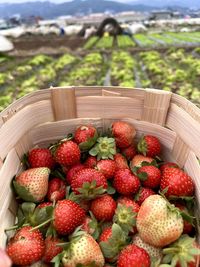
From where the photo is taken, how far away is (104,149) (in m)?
1.30

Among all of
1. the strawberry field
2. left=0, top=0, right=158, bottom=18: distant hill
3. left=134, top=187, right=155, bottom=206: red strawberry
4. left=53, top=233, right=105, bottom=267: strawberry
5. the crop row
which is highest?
left=53, top=233, right=105, bottom=267: strawberry

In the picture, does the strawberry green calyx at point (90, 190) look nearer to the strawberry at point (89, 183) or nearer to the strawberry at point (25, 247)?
the strawberry at point (89, 183)

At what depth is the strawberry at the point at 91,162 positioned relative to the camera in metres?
1.27

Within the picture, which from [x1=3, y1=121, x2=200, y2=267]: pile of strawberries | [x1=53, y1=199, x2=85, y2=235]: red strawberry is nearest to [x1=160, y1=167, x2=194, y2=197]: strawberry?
[x1=3, y1=121, x2=200, y2=267]: pile of strawberries

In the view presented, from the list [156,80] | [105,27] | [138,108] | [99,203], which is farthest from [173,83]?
[105,27]

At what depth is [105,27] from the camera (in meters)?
17.1

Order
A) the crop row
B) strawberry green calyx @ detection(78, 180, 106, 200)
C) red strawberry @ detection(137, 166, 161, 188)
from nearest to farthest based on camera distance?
strawberry green calyx @ detection(78, 180, 106, 200)
red strawberry @ detection(137, 166, 161, 188)
the crop row

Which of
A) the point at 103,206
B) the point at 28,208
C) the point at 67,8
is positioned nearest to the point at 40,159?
the point at 28,208

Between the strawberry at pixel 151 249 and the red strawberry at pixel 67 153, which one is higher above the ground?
the red strawberry at pixel 67 153

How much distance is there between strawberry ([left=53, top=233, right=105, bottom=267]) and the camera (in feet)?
3.03

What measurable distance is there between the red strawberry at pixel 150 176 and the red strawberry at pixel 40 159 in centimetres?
36

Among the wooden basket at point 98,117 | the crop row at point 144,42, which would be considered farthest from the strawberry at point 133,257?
the crop row at point 144,42

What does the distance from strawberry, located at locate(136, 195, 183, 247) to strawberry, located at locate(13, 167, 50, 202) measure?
0.37m

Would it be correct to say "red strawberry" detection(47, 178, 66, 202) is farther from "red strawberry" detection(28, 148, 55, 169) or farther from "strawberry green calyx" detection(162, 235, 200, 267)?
"strawberry green calyx" detection(162, 235, 200, 267)
